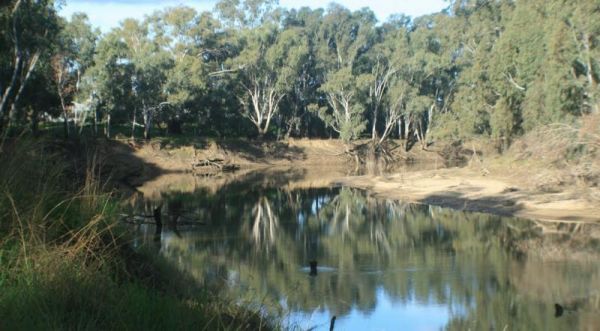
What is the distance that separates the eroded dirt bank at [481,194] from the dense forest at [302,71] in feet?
10.2

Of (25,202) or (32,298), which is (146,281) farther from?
(32,298)

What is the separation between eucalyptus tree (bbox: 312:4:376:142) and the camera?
62.9 metres

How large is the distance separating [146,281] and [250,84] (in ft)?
191

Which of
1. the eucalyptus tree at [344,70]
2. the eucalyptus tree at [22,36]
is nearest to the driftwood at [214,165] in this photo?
the eucalyptus tree at [344,70]

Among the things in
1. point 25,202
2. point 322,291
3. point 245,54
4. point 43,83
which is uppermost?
point 245,54

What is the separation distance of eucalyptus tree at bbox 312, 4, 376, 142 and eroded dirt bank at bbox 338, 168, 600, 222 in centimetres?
1879

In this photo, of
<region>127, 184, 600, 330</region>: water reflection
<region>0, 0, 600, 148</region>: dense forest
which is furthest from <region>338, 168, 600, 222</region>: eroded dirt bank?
<region>0, 0, 600, 148</region>: dense forest

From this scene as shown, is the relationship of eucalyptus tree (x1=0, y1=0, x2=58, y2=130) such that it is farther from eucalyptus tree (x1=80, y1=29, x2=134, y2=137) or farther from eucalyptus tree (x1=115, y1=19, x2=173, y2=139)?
eucalyptus tree (x1=115, y1=19, x2=173, y2=139)

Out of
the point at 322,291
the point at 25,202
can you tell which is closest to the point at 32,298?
the point at 25,202

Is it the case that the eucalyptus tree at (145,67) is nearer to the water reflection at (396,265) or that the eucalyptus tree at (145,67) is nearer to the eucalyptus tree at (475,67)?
the eucalyptus tree at (475,67)

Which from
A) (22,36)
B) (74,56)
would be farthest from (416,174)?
(22,36)

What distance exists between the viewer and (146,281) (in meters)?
7.15

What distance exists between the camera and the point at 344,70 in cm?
6300

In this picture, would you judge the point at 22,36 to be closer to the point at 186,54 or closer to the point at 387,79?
the point at 186,54
